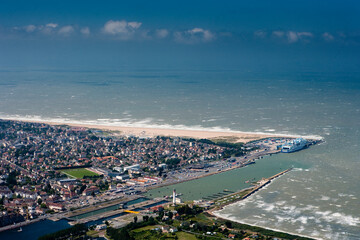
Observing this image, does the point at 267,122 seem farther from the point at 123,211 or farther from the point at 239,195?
the point at 123,211

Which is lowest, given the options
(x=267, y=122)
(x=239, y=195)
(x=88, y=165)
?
(x=239, y=195)

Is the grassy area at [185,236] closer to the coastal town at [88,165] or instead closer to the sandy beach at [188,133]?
the coastal town at [88,165]

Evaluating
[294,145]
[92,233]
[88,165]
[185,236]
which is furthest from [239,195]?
[88,165]

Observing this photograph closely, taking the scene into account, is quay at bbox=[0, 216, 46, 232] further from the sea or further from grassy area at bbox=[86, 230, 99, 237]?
grassy area at bbox=[86, 230, 99, 237]

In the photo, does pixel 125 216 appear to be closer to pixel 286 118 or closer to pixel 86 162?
pixel 86 162

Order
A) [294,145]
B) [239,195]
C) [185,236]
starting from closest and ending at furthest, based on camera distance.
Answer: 1. [185,236]
2. [239,195]
3. [294,145]

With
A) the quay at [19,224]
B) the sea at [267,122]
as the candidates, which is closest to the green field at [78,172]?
the sea at [267,122]
